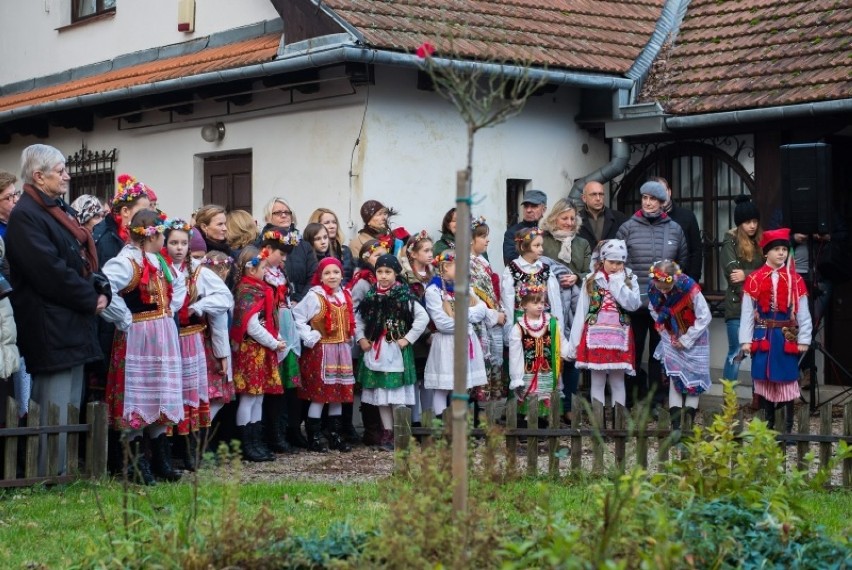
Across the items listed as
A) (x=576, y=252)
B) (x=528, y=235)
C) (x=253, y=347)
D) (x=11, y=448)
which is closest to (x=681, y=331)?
(x=528, y=235)

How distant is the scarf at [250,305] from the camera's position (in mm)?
10188

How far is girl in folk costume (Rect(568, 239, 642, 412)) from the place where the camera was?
1148 centimetres

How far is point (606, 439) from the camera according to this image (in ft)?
29.5

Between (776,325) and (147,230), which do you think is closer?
(147,230)

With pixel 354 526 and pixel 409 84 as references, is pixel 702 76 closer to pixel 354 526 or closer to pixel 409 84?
pixel 409 84

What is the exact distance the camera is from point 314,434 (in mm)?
10930

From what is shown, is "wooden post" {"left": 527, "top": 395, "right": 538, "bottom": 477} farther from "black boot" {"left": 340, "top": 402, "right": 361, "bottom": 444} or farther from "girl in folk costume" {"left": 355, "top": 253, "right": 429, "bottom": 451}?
"black boot" {"left": 340, "top": 402, "right": 361, "bottom": 444}

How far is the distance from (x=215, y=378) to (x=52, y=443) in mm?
1655

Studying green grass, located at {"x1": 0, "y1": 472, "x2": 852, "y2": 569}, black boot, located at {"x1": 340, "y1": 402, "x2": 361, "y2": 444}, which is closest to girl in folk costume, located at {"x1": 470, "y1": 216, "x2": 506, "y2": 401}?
black boot, located at {"x1": 340, "y1": 402, "x2": 361, "y2": 444}

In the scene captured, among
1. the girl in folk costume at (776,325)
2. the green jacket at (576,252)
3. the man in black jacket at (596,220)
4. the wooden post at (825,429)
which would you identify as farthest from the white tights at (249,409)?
the man in black jacket at (596,220)

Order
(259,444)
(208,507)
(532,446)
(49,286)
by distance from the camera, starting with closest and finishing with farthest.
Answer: (208,507) → (49,286) → (532,446) → (259,444)

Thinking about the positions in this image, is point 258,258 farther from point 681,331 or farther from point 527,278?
point 681,331

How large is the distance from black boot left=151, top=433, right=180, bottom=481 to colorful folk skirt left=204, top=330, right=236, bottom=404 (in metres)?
0.74

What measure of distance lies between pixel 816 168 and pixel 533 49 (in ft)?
11.5
